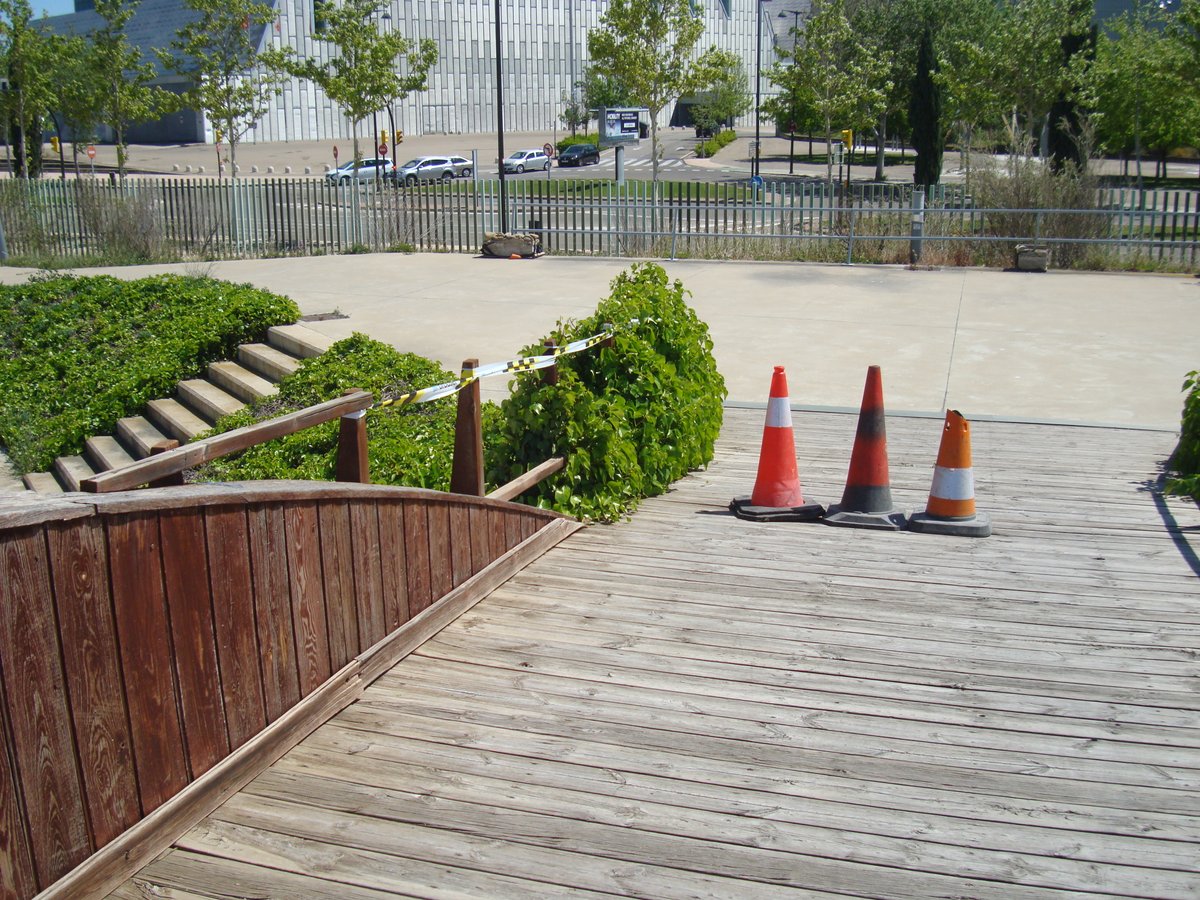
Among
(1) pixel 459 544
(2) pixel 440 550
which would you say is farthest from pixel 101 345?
(2) pixel 440 550

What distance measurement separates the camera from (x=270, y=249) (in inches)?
945

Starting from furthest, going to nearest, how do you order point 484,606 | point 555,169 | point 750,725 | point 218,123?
1. point 555,169
2. point 218,123
3. point 484,606
4. point 750,725

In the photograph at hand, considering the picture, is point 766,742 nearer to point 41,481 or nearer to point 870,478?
point 870,478

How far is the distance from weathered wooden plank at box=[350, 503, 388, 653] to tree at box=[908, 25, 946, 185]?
137 ft

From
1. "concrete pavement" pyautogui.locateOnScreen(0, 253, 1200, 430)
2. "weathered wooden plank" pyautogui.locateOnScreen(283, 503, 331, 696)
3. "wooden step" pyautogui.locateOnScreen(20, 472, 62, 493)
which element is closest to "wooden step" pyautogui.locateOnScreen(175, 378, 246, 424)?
"wooden step" pyautogui.locateOnScreen(20, 472, 62, 493)

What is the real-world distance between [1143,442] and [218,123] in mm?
41306

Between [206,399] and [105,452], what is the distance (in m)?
1.16

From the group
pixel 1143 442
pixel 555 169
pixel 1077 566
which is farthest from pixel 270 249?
pixel 555 169

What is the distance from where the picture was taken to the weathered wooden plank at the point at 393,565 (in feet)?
15.6

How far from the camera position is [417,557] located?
5.09m

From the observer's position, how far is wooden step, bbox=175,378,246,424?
11.7m

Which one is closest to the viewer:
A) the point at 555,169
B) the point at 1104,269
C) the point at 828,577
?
the point at 828,577

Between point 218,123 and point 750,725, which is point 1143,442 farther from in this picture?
point 218,123

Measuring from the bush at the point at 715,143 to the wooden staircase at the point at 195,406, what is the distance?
63141 millimetres
